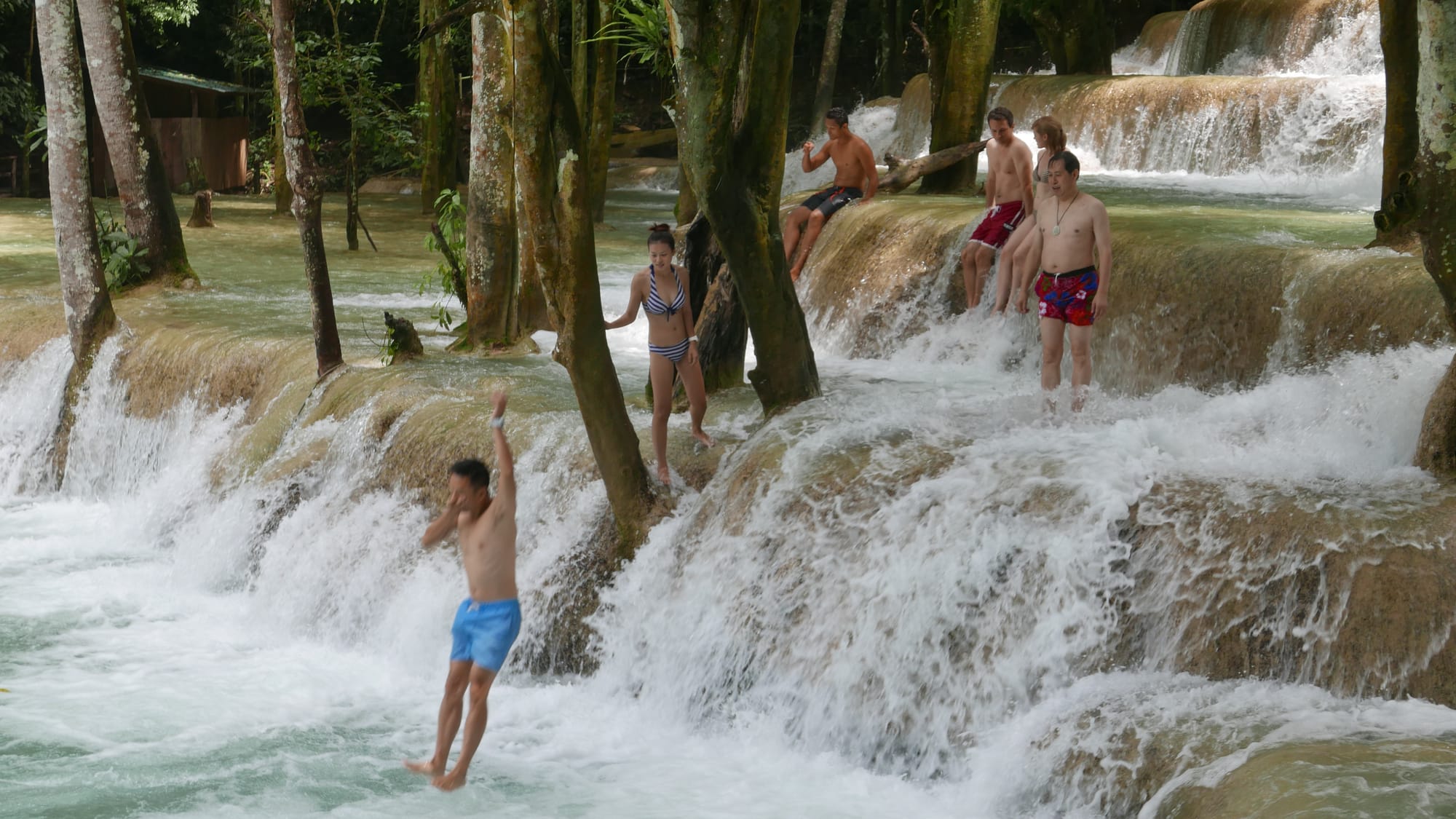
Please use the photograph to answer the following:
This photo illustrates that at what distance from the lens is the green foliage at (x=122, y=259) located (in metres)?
15.1

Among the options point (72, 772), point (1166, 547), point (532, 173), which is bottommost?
point (72, 772)

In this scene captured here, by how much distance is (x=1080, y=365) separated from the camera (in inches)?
339

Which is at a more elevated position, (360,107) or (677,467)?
(360,107)

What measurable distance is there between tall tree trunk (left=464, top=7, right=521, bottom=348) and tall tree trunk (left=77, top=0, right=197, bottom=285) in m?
4.72

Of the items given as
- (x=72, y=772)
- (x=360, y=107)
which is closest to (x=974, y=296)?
(x=72, y=772)

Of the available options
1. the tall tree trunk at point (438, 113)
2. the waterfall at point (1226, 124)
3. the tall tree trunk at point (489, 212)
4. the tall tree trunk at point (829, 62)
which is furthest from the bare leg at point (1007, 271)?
the tall tree trunk at point (829, 62)

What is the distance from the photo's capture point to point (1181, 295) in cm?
991

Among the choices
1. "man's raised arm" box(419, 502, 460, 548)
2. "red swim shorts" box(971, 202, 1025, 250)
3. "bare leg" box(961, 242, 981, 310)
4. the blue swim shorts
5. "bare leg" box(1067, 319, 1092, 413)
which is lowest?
the blue swim shorts

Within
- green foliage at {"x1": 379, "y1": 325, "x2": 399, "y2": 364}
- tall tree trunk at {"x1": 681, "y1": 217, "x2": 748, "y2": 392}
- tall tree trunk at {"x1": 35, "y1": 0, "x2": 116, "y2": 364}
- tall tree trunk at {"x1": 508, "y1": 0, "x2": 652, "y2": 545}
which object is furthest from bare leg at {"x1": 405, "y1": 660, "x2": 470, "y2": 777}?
tall tree trunk at {"x1": 35, "y1": 0, "x2": 116, "y2": 364}

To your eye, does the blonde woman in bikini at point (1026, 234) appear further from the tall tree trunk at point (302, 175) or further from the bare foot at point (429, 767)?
the tall tree trunk at point (302, 175)

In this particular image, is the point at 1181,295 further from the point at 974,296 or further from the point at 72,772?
the point at 72,772

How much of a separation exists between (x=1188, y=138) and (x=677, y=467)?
1081 centimetres

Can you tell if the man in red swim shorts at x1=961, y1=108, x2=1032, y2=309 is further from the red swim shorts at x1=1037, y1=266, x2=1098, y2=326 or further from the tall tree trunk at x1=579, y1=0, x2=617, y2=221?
the tall tree trunk at x1=579, y1=0, x2=617, y2=221

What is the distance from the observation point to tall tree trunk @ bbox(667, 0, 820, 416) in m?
8.00
